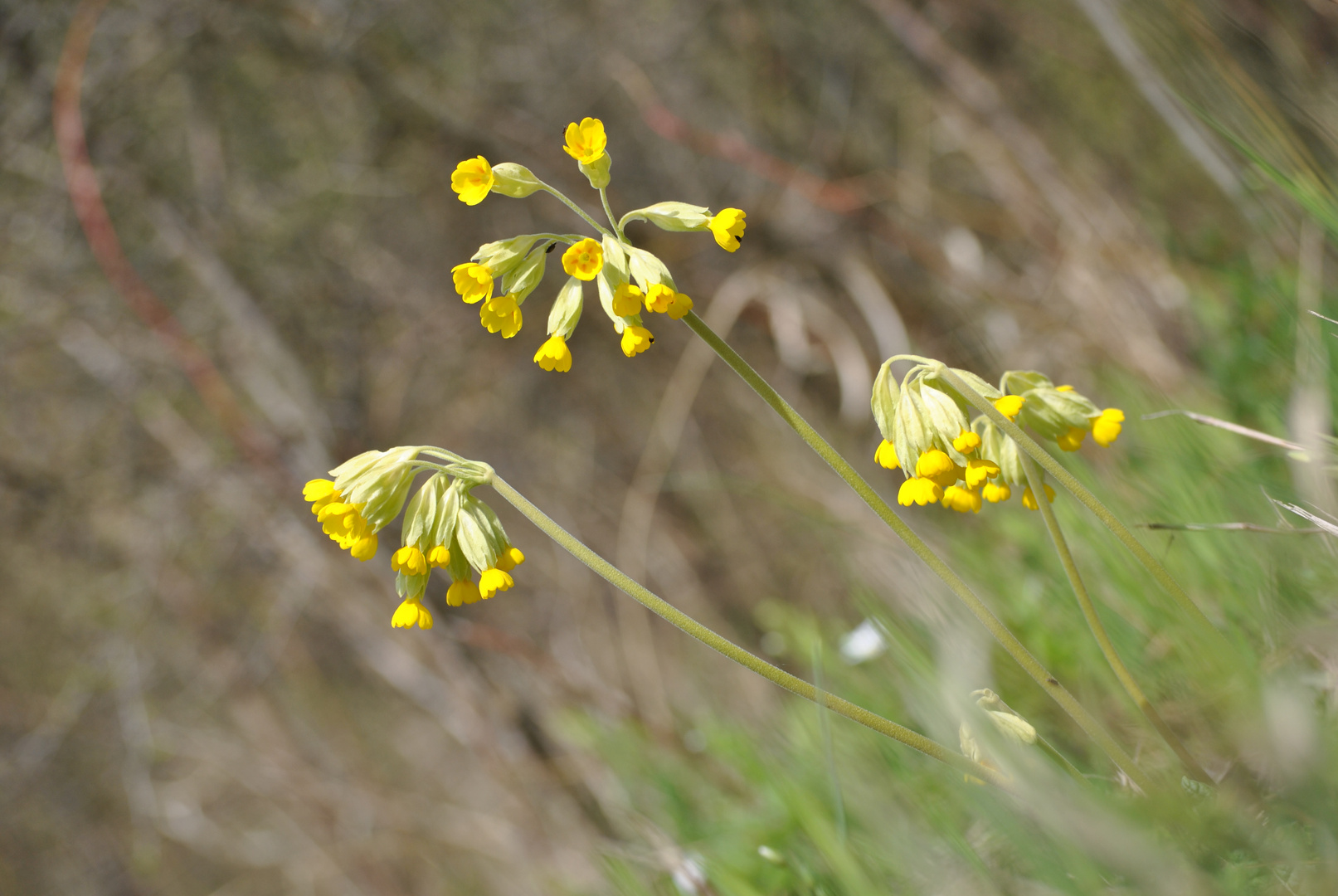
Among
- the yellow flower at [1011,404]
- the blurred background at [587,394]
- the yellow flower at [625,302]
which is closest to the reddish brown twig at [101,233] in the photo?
the blurred background at [587,394]

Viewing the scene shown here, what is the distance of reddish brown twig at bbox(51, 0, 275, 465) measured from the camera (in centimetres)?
320

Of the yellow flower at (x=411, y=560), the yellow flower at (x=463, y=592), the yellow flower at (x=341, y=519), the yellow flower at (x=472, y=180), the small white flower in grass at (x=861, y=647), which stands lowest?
the small white flower in grass at (x=861, y=647)

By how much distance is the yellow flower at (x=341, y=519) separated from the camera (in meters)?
1.15

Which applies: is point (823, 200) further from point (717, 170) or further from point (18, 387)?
point (18, 387)

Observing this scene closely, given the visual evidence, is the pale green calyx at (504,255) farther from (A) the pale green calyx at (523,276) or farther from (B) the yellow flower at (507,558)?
(B) the yellow flower at (507,558)

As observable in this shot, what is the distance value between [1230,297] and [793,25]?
2997mm

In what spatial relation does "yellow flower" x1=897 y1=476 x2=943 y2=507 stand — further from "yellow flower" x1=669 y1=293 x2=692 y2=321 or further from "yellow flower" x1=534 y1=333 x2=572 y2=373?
"yellow flower" x1=534 y1=333 x2=572 y2=373

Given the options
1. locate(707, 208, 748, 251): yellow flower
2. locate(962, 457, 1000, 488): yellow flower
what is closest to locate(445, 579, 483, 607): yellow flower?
locate(707, 208, 748, 251): yellow flower

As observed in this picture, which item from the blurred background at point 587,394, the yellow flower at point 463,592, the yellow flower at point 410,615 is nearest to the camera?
the yellow flower at point 410,615

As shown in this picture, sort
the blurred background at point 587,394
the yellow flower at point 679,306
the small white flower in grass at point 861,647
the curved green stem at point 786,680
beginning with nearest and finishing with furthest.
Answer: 1. the curved green stem at point 786,680
2. the yellow flower at point 679,306
3. the blurred background at point 587,394
4. the small white flower in grass at point 861,647

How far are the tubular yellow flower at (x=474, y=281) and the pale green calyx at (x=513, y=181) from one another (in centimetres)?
14

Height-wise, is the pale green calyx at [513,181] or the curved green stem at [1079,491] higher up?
the curved green stem at [1079,491]

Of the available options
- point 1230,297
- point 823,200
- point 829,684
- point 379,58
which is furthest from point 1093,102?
point 829,684

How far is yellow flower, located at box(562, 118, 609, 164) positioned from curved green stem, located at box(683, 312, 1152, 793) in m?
0.30
